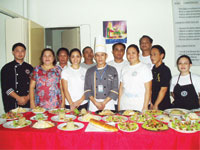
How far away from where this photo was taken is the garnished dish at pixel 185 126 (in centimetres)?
144

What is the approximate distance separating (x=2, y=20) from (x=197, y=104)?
14.0 ft

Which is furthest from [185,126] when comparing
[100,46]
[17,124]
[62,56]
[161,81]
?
[62,56]

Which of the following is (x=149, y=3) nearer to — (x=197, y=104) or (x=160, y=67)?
(x=160, y=67)

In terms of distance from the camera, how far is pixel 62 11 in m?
4.22

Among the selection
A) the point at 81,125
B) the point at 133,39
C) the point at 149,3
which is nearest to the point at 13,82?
the point at 81,125

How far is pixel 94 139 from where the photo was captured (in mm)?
1436

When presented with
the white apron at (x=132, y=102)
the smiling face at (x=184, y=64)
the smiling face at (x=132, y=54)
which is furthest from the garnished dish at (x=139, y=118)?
the smiling face at (x=184, y=64)

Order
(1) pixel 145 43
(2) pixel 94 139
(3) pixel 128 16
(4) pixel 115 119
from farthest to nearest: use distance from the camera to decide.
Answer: (3) pixel 128 16, (1) pixel 145 43, (4) pixel 115 119, (2) pixel 94 139

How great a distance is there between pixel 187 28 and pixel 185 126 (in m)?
3.18

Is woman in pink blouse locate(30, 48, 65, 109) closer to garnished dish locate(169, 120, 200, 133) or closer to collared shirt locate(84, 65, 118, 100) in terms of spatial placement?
collared shirt locate(84, 65, 118, 100)

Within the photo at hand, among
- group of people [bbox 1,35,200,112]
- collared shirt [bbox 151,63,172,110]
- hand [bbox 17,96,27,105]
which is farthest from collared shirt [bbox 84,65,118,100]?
hand [bbox 17,96,27,105]

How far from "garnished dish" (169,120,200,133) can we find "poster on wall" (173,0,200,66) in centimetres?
278

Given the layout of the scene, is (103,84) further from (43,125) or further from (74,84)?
(43,125)

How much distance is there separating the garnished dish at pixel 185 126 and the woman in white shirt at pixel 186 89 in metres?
0.83
